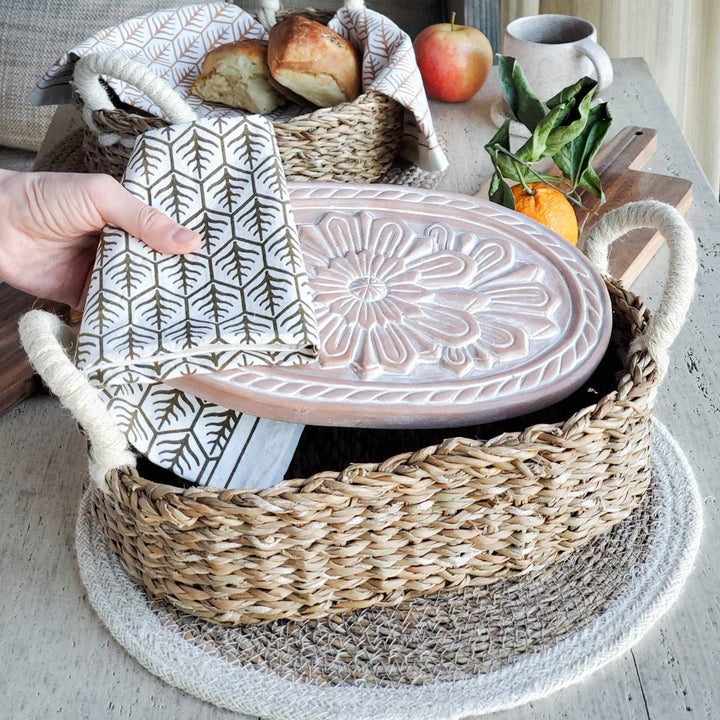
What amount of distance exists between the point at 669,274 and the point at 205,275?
12.4 inches

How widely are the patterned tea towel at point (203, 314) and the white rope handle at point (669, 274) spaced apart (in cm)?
23

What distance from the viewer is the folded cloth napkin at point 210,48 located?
39.9 inches

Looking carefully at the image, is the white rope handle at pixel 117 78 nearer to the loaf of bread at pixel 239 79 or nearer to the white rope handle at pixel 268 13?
the loaf of bread at pixel 239 79

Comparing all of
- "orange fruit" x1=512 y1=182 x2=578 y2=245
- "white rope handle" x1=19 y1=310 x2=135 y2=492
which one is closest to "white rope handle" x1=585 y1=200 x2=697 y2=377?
"orange fruit" x1=512 y1=182 x2=578 y2=245

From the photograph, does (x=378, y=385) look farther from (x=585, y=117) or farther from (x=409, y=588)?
(x=585, y=117)

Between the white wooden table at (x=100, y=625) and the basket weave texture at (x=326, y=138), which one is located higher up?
the basket weave texture at (x=326, y=138)

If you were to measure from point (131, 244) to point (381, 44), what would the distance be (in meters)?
0.57

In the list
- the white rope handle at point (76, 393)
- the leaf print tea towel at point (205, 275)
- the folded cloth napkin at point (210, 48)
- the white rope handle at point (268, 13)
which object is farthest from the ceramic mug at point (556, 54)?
the white rope handle at point (76, 393)

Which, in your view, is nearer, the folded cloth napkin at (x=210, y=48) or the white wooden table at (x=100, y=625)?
the white wooden table at (x=100, y=625)

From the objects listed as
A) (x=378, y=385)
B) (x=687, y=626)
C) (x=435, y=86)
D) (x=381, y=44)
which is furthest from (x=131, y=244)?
(x=435, y=86)

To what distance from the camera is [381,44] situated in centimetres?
106

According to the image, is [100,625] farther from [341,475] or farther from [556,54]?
[556,54]

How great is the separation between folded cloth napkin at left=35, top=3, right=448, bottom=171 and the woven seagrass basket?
0.02m

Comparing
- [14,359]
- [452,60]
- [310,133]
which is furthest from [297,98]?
[14,359]
